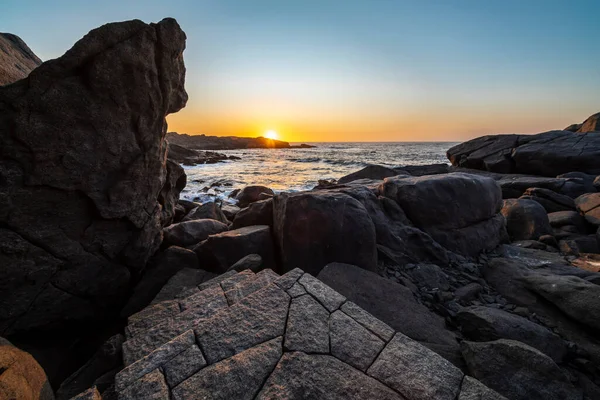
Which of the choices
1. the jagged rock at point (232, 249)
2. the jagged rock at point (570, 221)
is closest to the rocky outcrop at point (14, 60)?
the jagged rock at point (232, 249)

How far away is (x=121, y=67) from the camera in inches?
156

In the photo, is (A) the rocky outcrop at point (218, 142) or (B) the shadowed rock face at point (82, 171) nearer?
(B) the shadowed rock face at point (82, 171)

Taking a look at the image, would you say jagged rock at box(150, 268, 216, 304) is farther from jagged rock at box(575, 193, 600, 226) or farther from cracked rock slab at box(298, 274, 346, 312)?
jagged rock at box(575, 193, 600, 226)

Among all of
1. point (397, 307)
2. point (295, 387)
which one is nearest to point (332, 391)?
point (295, 387)

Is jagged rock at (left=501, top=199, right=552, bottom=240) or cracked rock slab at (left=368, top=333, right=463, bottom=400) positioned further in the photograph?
jagged rock at (left=501, top=199, right=552, bottom=240)

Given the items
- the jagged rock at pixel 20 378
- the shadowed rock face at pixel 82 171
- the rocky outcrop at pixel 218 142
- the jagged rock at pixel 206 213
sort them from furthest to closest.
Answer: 1. the rocky outcrop at pixel 218 142
2. the jagged rock at pixel 206 213
3. the shadowed rock face at pixel 82 171
4. the jagged rock at pixel 20 378

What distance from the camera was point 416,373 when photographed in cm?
196

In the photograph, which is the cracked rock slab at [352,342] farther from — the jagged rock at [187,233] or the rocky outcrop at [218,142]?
the rocky outcrop at [218,142]

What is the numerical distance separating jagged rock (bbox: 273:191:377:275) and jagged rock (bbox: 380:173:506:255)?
2021 mm

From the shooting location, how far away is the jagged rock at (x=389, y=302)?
3.20 m

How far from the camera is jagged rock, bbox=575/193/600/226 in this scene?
24.6ft

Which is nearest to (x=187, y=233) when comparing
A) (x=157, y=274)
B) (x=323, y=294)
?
(x=157, y=274)

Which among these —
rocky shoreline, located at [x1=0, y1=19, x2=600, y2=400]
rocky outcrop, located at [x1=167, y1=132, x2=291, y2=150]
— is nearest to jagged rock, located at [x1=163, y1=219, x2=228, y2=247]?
rocky shoreline, located at [x1=0, y1=19, x2=600, y2=400]

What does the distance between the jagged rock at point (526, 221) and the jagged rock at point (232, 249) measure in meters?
6.73
